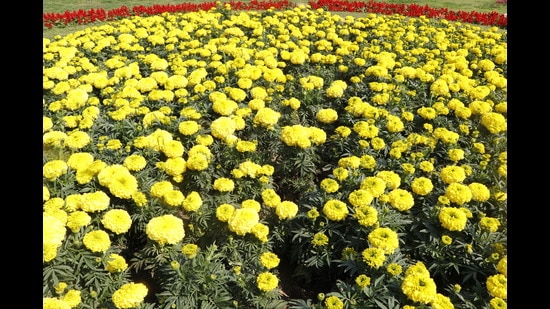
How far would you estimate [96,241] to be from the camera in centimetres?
310

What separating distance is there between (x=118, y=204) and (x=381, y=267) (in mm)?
2621

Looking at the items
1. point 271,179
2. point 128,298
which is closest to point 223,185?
point 271,179

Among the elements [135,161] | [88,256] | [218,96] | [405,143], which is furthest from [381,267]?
[218,96]

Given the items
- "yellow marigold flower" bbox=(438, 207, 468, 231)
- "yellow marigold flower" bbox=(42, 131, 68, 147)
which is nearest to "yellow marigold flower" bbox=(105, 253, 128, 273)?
"yellow marigold flower" bbox=(42, 131, 68, 147)

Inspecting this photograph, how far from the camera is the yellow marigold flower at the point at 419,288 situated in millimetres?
2691

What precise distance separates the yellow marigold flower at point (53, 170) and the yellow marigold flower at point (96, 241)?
3.19 ft

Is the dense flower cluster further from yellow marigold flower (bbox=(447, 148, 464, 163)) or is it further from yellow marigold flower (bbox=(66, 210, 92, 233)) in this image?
yellow marigold flower (bbox=(447, 148, 464, 163))

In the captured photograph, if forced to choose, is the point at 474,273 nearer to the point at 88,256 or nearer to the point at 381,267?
the point at 381,267

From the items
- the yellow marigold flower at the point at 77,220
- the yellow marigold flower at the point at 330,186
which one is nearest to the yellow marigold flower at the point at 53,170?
the yellow marigold flower at the point at 77,220

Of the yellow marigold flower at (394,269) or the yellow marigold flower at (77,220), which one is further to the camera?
the yellow marigold flower at (77,220)

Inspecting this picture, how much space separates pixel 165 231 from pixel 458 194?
2.74 meters

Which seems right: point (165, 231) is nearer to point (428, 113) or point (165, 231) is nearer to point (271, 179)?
point (271, 179)

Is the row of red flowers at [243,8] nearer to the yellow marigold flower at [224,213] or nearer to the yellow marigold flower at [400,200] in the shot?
the yellow marigold flower at [400,200]
